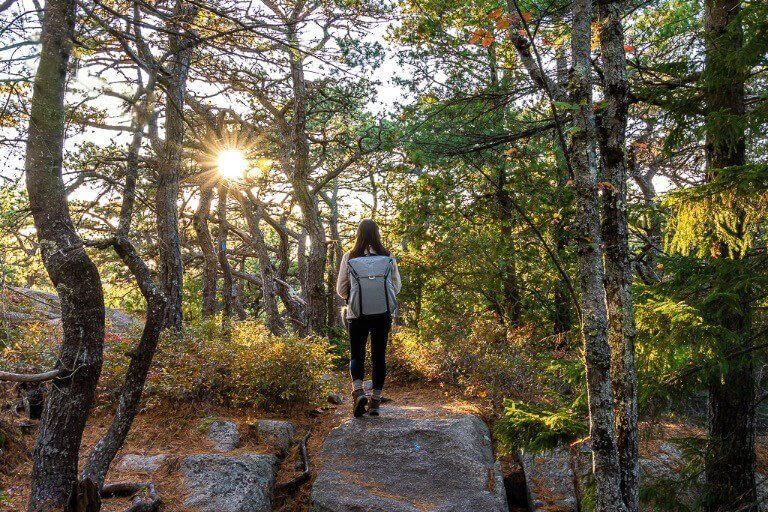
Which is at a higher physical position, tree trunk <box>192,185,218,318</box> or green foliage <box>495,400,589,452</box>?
tree trunk <box>192,185,218,318</box>

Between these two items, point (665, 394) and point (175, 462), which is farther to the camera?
point (175, 462)

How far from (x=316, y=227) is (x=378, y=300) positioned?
6362 millimetres

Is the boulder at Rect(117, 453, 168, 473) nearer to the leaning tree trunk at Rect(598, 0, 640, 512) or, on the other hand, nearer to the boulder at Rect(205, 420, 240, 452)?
the boulder at Rect(205, 420, 240, 452)

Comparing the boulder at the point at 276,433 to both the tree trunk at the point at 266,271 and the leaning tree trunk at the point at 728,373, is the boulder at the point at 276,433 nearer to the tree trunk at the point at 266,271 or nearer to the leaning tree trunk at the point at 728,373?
the leaning tree trunk at the point at 728,373

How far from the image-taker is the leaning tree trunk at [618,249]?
146 inches

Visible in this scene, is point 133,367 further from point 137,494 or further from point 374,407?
point 374,407

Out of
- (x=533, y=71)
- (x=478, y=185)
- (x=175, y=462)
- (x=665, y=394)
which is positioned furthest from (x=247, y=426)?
(x=478, y=185)

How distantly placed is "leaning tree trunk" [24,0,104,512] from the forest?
2 centimetres

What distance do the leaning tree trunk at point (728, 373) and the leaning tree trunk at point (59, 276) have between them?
5533 millimetres

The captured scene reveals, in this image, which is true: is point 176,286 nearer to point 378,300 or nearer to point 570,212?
point 378,300

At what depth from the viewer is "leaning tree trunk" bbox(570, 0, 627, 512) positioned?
3.43 m

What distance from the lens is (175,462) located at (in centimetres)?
503

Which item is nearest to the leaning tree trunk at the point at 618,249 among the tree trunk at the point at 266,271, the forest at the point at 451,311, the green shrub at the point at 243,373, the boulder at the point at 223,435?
the forest at the point at 451,311

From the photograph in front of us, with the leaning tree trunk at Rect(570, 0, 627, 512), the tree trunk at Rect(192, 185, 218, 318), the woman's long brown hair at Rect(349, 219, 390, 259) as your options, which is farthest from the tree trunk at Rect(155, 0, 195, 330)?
the leaning tree trunk at Rect(570, 0, 627, 512)
